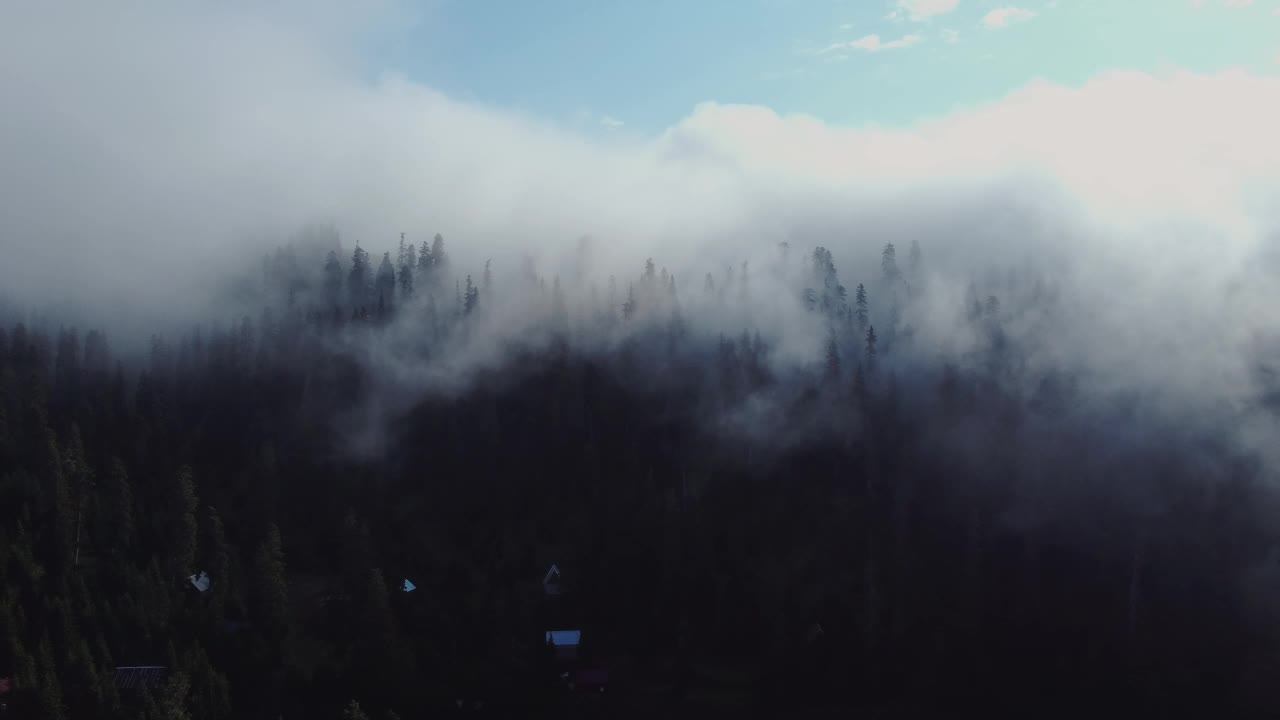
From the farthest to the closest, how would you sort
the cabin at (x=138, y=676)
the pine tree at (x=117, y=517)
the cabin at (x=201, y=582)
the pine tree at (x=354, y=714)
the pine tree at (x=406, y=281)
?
the pine tree at (x=406, y=281)
the pine tree at (x=117, y=517)
the cabin at (x=201, y=582)
the cabin at (x=138, y=676)
the pine tree at (x=354, y=714)

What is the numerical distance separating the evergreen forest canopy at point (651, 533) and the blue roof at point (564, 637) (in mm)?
1669

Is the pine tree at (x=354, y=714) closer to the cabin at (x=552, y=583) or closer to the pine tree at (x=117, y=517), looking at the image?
the cabin at (x=552, y=583)

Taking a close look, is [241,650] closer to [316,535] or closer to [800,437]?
[316,535]

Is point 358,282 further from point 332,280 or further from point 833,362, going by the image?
Answer: point 833,362

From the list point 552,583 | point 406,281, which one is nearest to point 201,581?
point 552,583

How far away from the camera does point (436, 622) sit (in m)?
112

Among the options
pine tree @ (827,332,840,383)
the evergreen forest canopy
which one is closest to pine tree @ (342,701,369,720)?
the evergreen forest canopy

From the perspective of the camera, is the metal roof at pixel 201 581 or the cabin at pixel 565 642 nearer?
the cabin at pixel 565 642

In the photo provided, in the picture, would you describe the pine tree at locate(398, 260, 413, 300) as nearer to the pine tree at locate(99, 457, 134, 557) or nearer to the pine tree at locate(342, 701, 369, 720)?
the pine tree at locate(99, 457, 134, 557)

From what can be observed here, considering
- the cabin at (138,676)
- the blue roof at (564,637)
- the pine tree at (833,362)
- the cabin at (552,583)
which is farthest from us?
the pine tree at (833,362)

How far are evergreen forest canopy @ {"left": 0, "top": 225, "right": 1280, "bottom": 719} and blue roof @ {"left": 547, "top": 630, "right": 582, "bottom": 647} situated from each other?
65.7 inches

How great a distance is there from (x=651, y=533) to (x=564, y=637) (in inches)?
716

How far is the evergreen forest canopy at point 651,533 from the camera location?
330 ft

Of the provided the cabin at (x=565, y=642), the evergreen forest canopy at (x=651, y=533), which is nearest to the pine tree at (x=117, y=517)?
the evergreen forest canopy at (x=651, y=533)
